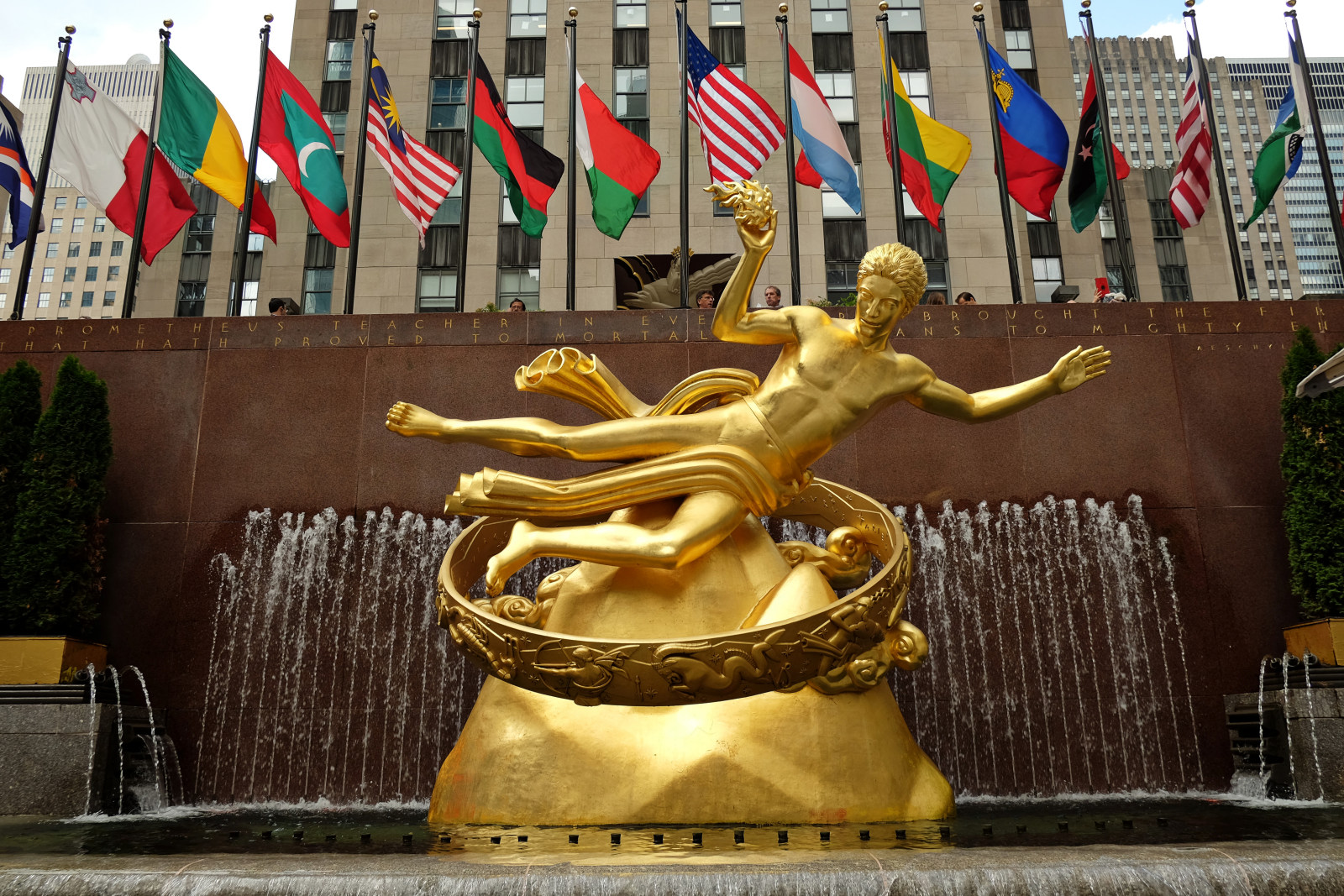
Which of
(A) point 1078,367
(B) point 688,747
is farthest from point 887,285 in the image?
(B) point 688,747

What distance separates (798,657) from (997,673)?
540cm

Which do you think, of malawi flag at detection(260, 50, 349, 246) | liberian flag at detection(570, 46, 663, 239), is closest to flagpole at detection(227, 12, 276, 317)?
malawi flag at detection(260, 50, 349, 246)

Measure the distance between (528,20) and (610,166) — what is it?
65.6 ft

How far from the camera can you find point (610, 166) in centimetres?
1483

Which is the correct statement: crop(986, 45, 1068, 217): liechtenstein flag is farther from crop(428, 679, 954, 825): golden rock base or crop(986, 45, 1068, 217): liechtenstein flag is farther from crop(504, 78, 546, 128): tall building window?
crop(504, 78, 546, 128): tall building window

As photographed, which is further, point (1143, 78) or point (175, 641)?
point (1143, 78)

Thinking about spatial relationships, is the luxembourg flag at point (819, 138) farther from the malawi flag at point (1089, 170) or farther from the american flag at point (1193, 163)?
the american flag at point (1193, 163)

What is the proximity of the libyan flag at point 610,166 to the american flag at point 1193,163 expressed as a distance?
7.15 m

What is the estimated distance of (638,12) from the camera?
32.0 meters

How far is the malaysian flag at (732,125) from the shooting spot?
14125 mm

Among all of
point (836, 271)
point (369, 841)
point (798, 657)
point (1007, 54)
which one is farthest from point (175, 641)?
point (1007, 54)

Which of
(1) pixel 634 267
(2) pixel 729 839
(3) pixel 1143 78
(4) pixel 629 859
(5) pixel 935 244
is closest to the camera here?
(4) pixel 629 859

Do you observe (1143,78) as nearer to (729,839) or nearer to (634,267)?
(634,267)

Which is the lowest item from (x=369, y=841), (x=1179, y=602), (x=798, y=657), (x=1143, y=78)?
(x=369, y=841)
